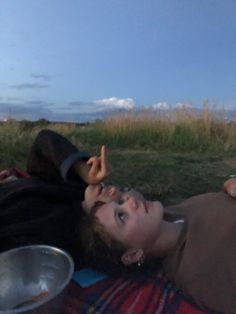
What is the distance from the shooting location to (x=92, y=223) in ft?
6.73

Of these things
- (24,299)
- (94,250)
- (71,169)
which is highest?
(71,169)

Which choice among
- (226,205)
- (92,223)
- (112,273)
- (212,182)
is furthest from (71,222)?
(212,182)

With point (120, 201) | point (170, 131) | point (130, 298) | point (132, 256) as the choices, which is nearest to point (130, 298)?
point (130, 298)

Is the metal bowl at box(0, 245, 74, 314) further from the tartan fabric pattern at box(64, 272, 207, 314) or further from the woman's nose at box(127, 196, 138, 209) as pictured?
the woman's nose at box(127, 196, 138, 209)

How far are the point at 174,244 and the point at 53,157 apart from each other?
85cm

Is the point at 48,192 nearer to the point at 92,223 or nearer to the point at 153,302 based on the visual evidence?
the point at 92,223

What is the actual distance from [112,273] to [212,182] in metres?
2.03

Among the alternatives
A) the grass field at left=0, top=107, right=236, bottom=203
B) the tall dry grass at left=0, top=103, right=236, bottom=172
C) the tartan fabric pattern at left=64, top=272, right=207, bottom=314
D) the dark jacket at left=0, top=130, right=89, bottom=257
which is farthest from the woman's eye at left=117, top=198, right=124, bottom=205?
the tall dry grass at left=0, top=103, right=236, bottom=172

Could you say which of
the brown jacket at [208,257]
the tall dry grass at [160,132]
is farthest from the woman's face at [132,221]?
the tall dry grass at [160,132]

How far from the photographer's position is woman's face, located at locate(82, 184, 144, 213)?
210 cm

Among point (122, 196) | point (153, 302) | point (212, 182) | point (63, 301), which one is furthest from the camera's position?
point (212, 182)

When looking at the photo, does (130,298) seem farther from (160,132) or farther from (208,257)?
(160,132)

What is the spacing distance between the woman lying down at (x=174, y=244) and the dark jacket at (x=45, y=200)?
15cm

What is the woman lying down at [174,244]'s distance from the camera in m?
1.84
